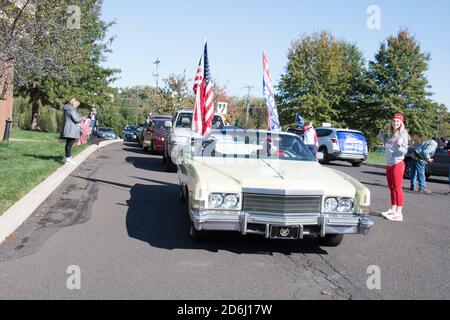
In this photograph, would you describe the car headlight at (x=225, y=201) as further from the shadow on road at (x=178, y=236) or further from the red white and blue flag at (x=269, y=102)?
the red white and blue flag at (x=269, y=102)

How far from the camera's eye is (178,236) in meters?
6.73

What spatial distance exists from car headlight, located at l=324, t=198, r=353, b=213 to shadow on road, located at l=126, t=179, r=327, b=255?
0.73m

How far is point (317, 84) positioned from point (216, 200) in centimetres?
4268

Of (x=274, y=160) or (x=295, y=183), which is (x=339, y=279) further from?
(x=274, y=160)

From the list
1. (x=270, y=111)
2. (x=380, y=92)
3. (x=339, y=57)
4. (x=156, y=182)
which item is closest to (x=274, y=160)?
(x=156, y=182)

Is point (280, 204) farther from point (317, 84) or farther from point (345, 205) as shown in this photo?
point (317, 84)

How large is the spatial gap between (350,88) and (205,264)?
45.2 metres

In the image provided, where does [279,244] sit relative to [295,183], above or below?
below

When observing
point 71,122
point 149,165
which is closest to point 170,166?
point 149,165

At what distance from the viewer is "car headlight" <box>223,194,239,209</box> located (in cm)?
573

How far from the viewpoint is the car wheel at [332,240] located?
6.39 meters

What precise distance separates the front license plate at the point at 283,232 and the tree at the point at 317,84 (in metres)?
41.1

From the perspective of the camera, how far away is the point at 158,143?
19672 mm

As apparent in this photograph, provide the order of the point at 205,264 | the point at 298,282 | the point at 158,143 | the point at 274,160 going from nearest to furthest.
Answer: the point at 298,282 → the point at 205,264 → the point at 274,160 → the point at 158,143
